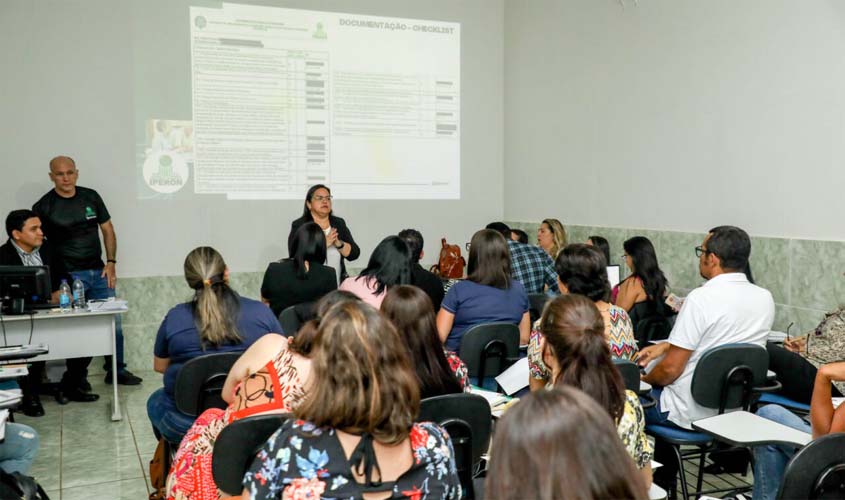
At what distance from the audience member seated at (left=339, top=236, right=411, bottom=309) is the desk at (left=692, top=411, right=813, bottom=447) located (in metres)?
1.79

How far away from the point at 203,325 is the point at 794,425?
234cm

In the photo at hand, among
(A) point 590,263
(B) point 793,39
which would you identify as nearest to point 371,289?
(A) point 590,263

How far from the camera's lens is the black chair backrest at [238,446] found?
6.40ft

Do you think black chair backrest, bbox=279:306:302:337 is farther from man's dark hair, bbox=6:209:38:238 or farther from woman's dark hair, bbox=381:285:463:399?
man's dark hair, bbox=6:209:38:238

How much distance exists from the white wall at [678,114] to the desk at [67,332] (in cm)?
390

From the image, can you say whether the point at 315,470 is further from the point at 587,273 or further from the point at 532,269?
the point at 532,269

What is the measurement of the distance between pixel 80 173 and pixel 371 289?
3.38 meters

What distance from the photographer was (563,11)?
635 centimetres

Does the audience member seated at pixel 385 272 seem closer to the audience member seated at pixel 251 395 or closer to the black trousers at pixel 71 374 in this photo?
the audience member seated at pixel 251 395

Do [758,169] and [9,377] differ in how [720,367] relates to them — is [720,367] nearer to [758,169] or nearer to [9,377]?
[758,169]

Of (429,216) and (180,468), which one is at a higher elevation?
(429,216)

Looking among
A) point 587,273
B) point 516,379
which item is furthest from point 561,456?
point 587,273

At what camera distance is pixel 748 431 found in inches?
87.0

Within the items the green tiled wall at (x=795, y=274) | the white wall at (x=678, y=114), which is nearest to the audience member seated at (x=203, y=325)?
the green tiled wall at (x=795, y=274)
